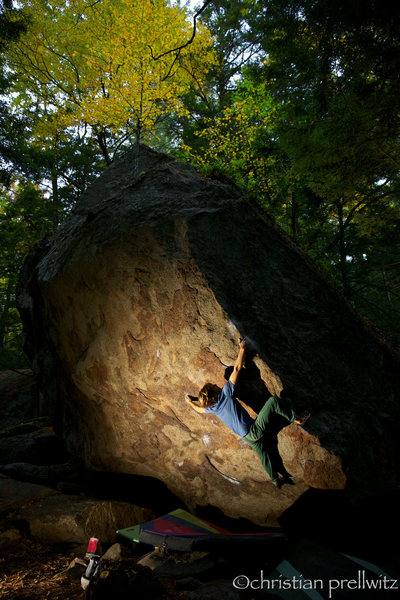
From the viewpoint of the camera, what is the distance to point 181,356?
12.4 feet

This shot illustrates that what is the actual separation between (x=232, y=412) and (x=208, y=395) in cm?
39

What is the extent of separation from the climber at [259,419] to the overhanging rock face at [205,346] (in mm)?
205

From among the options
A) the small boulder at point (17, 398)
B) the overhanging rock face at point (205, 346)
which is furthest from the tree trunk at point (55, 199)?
the overhanging rock face at point (205, 346)

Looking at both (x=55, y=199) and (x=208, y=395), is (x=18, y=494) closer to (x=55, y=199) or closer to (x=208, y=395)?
(x=208, y=395)

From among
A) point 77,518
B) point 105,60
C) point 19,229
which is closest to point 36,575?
point 77,518

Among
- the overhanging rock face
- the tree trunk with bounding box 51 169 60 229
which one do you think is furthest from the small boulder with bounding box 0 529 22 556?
the tree trunk with bounding box 51 169 60 229

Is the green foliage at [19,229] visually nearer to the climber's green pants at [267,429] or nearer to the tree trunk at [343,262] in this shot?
the tree trunk at [343,262]

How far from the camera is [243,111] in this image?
39.7 feet

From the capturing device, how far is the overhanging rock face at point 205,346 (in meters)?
3.48

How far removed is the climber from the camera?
305 centimetres

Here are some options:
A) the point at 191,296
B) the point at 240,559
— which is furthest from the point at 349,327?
the point at 240,559

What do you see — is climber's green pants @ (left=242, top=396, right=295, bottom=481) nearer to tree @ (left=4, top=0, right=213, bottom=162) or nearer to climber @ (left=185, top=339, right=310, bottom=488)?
climber @ (left=185, top=339, right=310, bottom=488)

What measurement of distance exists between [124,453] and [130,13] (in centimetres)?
1381

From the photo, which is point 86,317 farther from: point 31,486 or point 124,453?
point 31,486
